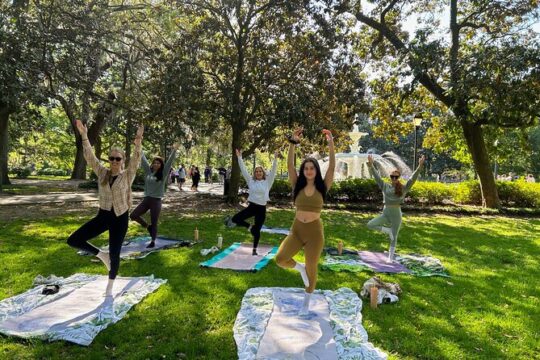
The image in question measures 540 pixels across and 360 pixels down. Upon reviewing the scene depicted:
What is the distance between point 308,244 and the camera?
4.62m

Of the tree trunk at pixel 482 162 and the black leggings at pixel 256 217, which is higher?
the tree trunk at pixel 482 162

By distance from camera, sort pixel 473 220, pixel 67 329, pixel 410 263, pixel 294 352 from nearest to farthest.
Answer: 1. pixel 294 352
2. pixel 67 329
3. pixel 410 263
4. pixel 473 220

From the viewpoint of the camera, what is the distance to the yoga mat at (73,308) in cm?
409

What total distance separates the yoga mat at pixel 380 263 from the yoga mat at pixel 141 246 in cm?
370

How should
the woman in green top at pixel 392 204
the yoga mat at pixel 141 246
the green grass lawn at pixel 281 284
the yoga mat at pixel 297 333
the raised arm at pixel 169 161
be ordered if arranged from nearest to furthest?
1. the yoga mat at pixel 297 333
2. the green grass lawn at pixel 281 284
3. the yoga mat at pixel 141 246
4. the woman in green top at pixel 392 204
5. the raised arm at pixel 169 161

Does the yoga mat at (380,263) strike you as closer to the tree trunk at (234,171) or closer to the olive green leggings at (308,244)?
the olive green leggings at (308,244)

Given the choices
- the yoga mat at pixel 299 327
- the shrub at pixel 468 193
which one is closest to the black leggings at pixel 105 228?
the yoga mat at pixel 299 327

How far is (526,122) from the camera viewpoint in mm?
15555

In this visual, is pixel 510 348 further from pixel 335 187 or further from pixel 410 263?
pixel 335 187

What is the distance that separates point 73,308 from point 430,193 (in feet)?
54.9

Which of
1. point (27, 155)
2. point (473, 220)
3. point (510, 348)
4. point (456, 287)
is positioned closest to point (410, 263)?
point (456, 287)

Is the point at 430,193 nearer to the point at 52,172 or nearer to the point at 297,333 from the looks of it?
the point at 297,333

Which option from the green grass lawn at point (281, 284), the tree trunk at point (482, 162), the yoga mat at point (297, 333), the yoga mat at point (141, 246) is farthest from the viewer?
the tree trunk at point (482, 162)

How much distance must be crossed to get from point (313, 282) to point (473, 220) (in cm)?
1213
